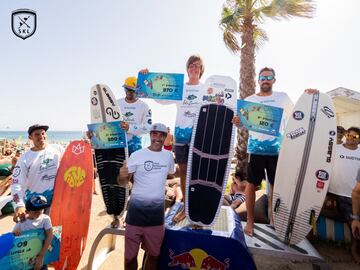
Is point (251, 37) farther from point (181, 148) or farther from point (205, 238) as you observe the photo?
point (205, 238)

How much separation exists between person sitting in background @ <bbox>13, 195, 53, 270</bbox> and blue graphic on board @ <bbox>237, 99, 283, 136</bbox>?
9.47 feet

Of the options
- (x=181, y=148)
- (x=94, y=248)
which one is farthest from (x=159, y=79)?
(x=94, y=248)

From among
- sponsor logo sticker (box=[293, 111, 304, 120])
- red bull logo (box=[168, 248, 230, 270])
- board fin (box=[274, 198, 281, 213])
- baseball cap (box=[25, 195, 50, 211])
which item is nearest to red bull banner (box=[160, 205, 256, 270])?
red bull logo (box=[168, 248, 230, 270])

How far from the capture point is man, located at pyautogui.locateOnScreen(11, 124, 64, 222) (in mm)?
3298

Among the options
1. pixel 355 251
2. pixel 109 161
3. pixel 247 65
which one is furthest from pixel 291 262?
pixel 247 65

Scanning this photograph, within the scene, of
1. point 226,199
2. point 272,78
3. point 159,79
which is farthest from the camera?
point 226,199

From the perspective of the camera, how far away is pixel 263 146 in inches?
146

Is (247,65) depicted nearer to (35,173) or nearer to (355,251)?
(355,251)

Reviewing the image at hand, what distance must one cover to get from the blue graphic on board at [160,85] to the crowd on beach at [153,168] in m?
0.13

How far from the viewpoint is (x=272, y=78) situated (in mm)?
3709

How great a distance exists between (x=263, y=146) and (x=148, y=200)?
190 centimetres

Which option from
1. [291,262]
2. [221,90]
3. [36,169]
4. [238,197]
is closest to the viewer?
[36,169]

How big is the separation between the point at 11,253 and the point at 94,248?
1.26 m

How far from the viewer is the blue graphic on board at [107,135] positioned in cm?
427
